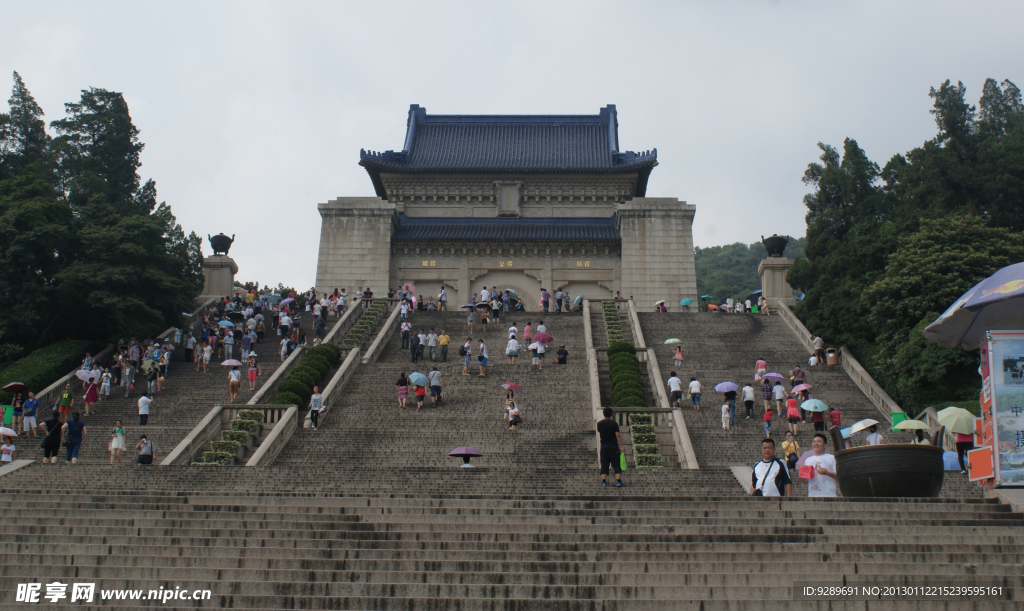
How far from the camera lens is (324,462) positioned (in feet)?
59.3

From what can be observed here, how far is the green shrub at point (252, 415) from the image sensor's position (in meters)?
20.2

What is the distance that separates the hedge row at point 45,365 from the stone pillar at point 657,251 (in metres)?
23.7

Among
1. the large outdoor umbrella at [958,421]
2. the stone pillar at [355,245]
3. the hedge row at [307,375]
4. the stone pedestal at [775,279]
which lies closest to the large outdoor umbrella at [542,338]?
the hedge row at [307,375]

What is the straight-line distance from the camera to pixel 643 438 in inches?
741

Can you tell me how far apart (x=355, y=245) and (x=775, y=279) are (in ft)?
63.0

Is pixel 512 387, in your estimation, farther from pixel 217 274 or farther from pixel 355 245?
pixel 355 245

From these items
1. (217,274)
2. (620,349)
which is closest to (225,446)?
(620,349)

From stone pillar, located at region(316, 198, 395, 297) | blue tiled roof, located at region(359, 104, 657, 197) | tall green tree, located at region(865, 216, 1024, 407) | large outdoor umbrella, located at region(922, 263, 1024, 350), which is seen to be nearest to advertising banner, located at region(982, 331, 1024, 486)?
large outdoor umbrella, located at region(922, 263, 1024, 350)

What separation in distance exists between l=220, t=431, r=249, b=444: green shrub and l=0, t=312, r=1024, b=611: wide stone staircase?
3.27 m

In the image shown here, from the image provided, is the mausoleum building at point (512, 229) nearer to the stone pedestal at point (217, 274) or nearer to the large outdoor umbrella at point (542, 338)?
the stone pedestal at point (217, 274)

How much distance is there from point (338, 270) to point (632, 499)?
33.5 m

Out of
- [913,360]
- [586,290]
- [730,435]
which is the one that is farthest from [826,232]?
[730,435]

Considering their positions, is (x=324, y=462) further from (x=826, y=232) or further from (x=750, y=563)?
(x=826, y=232)

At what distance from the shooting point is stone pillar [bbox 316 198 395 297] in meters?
43.9
